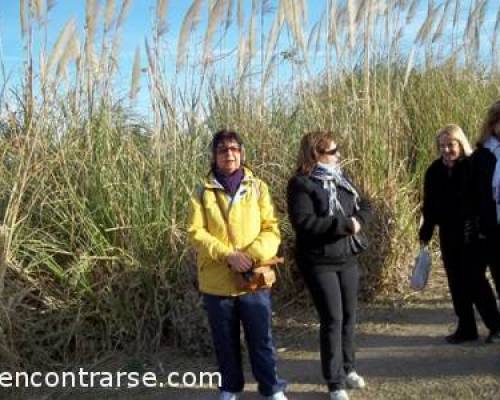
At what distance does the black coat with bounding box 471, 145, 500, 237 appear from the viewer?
14.7 feet

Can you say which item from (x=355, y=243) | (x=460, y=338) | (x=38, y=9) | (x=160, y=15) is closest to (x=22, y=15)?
(x=38, y=9)

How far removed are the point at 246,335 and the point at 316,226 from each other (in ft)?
2.36

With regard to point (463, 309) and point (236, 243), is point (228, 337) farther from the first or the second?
point (463, 309)

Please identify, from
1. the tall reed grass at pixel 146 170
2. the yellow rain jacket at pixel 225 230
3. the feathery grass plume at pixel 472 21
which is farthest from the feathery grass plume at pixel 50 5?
the feathery grass plume at pixel 472 21

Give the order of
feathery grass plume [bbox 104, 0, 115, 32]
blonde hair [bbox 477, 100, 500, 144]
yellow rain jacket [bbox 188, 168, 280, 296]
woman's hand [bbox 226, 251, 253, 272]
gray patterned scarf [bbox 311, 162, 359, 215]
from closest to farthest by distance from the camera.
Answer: woman's hand [bbox 226, 251, 253, 272], yellow rain jacket [bbox 188, 168, 280, 296], gray patterned scarf [bbox 311, 162, 359, 215], blonde hair [bbox 477, 100, 500, 144], feathery grass plume [bbox 104, 0, 115, 32]

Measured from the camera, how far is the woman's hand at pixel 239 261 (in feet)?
12.2

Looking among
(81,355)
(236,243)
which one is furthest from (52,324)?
(236,243)

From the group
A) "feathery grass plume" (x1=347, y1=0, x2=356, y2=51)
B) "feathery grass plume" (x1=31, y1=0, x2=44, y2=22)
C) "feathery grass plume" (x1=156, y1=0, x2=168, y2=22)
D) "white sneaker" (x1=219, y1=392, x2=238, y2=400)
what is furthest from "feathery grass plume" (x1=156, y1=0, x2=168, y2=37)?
"white sneaker" (x1=219, y1=392, x2=238, y2=400)

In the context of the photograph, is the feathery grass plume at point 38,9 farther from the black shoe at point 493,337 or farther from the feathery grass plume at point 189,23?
the black shoe at point 493,337

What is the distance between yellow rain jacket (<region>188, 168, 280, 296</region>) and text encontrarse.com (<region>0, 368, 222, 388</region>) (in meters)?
0.86

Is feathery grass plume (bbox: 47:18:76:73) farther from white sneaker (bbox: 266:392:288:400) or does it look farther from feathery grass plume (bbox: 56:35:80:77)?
white sneaker (bbox: 266:392:288:400)

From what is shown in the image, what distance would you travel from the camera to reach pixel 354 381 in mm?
4164

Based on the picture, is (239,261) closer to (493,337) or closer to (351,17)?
(493,337)

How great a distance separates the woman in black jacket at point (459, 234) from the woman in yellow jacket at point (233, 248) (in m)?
1.46
